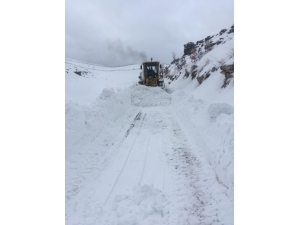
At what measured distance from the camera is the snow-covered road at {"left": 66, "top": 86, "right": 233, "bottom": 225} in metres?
3.07

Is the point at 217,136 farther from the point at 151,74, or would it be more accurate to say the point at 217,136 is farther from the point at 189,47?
the point at 189,47

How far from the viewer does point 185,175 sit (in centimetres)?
411

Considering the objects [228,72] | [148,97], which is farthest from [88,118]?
[228,72]

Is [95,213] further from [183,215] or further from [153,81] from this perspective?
→ [153,81]

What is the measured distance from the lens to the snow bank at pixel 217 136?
3.84 m

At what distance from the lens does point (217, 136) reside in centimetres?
514

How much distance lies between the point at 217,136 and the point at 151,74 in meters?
17.1

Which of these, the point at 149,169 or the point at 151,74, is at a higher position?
the point at 151,74

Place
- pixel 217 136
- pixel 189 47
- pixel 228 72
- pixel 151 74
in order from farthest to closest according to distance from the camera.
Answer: pixel 189 47, pixel 151 74, pixel 228 72, pixel 217 136

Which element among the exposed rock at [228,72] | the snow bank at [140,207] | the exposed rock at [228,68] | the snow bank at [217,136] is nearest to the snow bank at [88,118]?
the snow bank at [140,207]

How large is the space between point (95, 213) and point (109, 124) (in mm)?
4791

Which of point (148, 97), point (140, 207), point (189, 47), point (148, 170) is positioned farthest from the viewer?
point (189, 47)

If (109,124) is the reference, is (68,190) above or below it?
below
